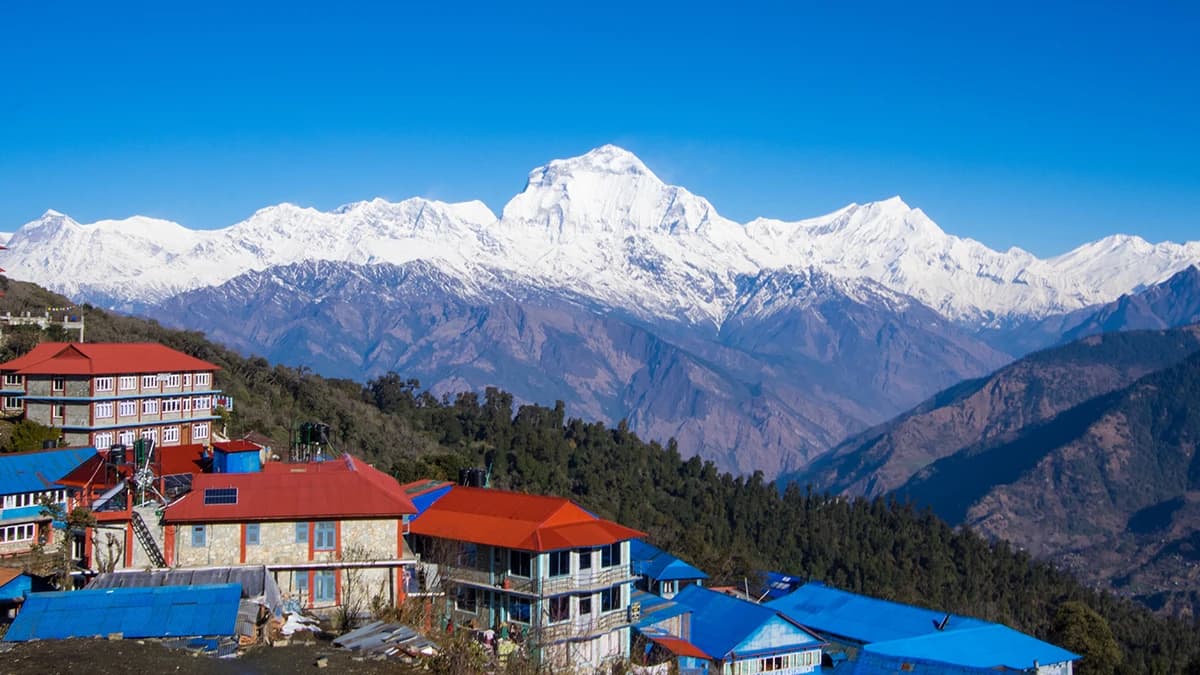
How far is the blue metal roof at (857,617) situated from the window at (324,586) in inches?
983

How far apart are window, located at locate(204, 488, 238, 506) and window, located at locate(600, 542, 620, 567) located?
1150 centimetres

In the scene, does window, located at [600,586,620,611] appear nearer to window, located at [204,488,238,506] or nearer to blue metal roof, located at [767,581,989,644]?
window, located at [204,488,238,506]

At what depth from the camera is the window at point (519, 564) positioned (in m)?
35.9

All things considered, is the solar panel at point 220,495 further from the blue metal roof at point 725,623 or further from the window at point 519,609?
the blue metal roof at point 725,623

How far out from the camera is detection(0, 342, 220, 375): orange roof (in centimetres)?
5053

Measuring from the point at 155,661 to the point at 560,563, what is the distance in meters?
14.8

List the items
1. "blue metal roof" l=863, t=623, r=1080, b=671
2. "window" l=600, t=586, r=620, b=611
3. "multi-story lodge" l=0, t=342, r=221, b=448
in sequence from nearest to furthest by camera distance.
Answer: "window" l=600, t=586, r=620, b=611
"blue metal roof" l=863, t=623, r=1080, b=671
"multi-story lodge" l=0, t=342, r=221, b=448

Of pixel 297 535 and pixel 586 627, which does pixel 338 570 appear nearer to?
pixel 297 535

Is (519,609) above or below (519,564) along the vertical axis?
below

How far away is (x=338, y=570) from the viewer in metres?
32.5

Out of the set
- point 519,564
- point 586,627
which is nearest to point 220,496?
point 519,564

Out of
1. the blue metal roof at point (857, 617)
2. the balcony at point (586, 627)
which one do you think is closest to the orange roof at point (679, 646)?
the balcony at point (586, 627)

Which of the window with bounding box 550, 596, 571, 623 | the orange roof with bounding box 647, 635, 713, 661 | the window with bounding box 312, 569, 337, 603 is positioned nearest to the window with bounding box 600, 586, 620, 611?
the window with bounding box 550, 596, 571, 623

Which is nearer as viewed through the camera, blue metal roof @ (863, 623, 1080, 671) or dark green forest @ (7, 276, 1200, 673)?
blue metal roof @ (863, 623, 1080, 671)
